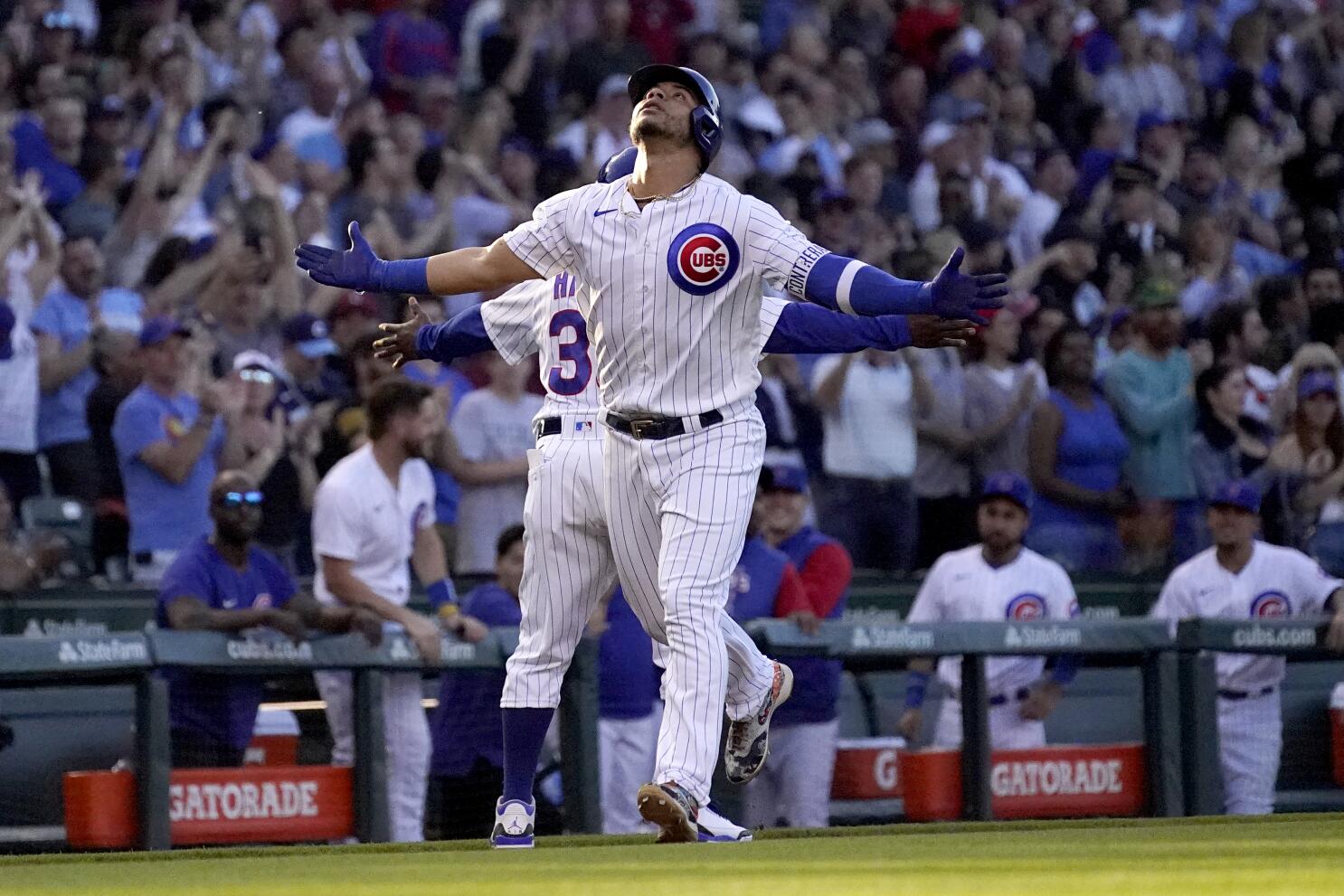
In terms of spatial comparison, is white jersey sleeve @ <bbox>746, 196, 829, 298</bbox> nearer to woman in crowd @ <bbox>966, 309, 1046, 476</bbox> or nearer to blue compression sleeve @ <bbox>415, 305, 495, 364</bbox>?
blue compression sleeve @ <bbox>415, 305, 495, 364</bbox>

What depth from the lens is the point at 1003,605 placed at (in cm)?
934

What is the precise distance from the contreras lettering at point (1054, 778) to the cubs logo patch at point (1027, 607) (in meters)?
0.70

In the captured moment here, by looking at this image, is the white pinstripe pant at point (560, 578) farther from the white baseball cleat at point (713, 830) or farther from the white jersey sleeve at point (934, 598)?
the white jersey sleeve at point (934, 598)

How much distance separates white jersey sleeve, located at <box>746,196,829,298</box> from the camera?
221 inches

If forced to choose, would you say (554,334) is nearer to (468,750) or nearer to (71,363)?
(468,750)

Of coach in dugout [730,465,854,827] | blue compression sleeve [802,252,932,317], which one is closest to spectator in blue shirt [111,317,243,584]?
coach in dugout [730,465,854,827]

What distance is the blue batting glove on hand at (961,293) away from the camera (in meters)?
5.31

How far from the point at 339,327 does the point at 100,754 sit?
3.23 metres

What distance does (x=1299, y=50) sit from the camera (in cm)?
1645

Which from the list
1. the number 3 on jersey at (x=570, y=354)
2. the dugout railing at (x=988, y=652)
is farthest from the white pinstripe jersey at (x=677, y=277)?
the dugout railing at (x=988, y=652)

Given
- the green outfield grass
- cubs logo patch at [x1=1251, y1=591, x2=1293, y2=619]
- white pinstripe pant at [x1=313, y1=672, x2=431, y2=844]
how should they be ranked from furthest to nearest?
cubs logo patch at [x1=1251, y1=591, x2=1293, y2=619]
white pinstripe pant at [x1=313, y1=672, x2=431, y2=844]
the green outfield grass

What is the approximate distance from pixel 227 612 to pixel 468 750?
106cm

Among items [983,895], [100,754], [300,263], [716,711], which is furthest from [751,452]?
[100,754]

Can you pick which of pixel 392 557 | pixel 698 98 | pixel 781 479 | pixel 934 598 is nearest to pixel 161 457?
pixel 392 557
